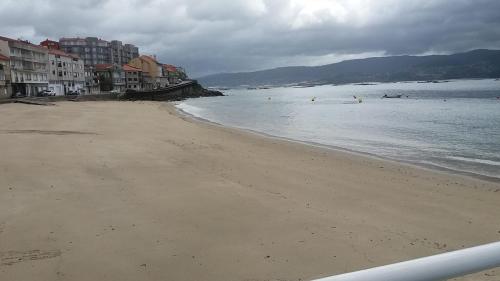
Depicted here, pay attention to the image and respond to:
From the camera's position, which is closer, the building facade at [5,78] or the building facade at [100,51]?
the building facade at [5,78]

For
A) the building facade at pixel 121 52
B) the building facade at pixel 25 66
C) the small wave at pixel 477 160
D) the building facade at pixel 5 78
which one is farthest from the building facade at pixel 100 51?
the small wave at pixel 477 160

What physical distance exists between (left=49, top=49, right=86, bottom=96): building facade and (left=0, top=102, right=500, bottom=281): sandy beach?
262 ft

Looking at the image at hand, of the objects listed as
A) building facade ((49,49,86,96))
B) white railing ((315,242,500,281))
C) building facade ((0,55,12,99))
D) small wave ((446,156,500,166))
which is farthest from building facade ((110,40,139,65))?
white railing ((315,242,500,281))

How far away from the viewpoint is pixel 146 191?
26.4 ft

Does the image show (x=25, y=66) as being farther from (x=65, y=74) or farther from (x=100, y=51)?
(x=100, y=51)

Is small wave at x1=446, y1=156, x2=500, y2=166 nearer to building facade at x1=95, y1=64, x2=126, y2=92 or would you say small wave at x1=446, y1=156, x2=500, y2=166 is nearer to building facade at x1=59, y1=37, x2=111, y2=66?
building facade at x1=95, y1=64, x2=126, y2=92

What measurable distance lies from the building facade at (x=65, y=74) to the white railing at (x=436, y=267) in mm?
88335

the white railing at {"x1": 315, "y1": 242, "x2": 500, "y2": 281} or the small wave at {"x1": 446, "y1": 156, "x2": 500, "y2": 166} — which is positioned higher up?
the white railing at {"x1": 315, "y1": 242, "x2": 500, "y2": 281}

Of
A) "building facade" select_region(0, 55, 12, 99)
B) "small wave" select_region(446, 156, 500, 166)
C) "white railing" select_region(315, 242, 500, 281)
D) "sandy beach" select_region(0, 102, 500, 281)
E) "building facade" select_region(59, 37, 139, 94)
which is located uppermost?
"building facade" select_region(59, 37, 139, 94)

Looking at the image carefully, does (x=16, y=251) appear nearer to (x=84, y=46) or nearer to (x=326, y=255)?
(x=326, y=255)

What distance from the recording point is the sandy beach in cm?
487

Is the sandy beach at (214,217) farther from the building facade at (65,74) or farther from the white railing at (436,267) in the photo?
the building facade at (65,74)

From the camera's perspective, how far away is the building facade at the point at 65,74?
87062 mm

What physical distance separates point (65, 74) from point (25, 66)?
17.4 m
